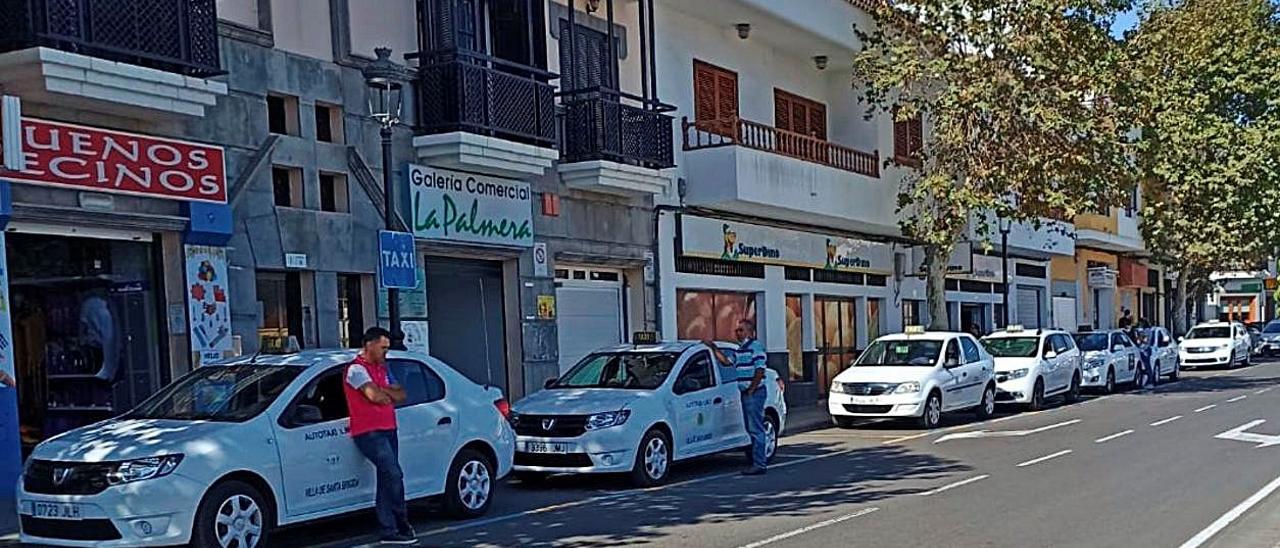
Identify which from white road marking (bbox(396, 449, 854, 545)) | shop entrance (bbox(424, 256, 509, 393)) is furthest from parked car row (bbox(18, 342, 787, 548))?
shop entrance (bbox(424, 256, 509, 393))

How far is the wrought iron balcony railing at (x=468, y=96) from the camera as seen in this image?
17.9 m

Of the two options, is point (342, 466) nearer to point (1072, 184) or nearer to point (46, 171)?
point (46, 171)

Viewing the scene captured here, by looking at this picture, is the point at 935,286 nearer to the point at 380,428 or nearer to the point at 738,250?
the point at 738,250

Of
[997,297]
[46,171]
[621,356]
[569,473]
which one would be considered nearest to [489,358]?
[621,356]

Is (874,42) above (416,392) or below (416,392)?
above

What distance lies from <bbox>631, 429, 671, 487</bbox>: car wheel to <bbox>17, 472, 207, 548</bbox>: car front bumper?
5517 millimetres

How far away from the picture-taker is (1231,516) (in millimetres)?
11008

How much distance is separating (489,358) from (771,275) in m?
7.97

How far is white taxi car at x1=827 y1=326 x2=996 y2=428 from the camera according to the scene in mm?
20391

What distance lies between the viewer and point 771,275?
2648 cm

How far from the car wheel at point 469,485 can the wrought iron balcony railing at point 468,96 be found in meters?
7.06

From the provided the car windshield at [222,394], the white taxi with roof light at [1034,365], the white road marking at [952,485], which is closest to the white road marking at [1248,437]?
the white road marking at [952,485]

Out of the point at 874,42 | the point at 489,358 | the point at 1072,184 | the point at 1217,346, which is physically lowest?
the point at 1217,346

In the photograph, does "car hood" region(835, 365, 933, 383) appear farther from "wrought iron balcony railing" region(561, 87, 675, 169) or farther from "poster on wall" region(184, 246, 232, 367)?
"poster on wall" region(184, 246, 232, 367)
